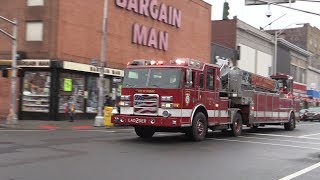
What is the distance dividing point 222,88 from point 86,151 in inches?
323

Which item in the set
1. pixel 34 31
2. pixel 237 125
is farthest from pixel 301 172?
pixel 34 31

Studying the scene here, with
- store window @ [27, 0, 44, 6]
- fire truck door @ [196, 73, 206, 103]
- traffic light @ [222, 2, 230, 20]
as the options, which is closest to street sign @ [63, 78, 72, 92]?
store window @ [27, 0, 44, 6]

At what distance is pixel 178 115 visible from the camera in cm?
1700

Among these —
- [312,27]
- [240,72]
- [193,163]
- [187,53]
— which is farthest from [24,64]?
[312,27]

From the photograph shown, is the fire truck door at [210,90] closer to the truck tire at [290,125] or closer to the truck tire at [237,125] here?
the truck tire at [237,125]

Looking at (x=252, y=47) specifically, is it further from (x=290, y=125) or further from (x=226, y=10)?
(x=290, y=125)

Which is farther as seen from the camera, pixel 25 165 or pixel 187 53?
pixel 187 53

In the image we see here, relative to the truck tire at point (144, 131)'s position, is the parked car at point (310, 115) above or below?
above

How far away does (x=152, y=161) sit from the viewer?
40.1 feet

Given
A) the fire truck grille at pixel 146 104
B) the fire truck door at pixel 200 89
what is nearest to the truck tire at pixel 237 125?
the fire truck door at pixel 200 89

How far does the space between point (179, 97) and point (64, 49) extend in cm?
1443

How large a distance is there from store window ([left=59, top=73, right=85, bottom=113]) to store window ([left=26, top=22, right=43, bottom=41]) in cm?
267

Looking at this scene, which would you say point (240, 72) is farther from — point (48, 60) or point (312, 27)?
point (312, 27)

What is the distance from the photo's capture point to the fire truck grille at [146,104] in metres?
17.1
